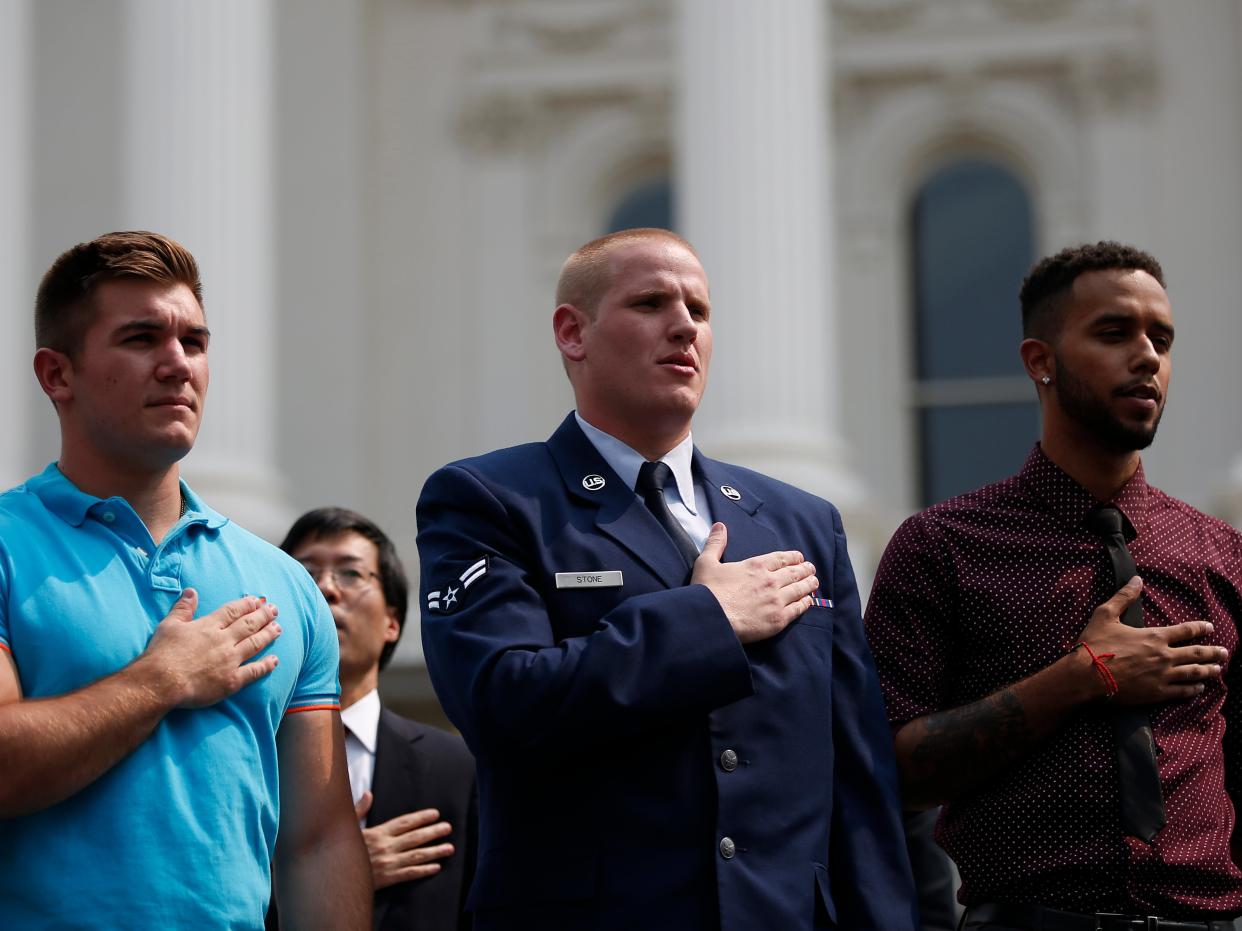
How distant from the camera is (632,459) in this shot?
11.9 ft

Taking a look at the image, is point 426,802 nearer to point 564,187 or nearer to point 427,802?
point 427,802

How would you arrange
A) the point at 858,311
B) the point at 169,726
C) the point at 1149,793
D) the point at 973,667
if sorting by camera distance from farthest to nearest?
the point at 858,311
the point at 973,667
the point at 1149,793
the point at 169,726

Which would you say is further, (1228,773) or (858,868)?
(1228,773)

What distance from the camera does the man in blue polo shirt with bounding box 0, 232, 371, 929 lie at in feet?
10.1

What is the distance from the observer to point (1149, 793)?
142 inches

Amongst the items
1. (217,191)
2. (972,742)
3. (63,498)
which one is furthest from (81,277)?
(217,191)

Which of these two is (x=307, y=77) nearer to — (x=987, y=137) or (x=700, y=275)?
(x=987, y=137)

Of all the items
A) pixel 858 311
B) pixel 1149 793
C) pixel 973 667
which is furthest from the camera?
pixel 858 311

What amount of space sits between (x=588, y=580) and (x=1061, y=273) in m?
1.29

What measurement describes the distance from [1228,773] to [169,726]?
2.09m

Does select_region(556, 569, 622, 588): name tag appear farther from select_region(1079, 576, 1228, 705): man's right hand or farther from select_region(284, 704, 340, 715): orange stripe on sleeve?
select_region(1079, 576, 1228, 705): man's right hand

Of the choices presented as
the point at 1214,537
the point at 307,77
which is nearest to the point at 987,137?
the point at 307,77

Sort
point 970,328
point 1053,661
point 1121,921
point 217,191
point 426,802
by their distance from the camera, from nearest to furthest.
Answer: point 1121,921 < point 1053,661 < point 426,802 < point 217,191 < point 970,328

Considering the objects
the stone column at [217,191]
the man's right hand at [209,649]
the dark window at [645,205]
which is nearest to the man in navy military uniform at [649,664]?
the man's right hand at [209,649]
